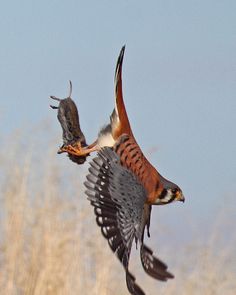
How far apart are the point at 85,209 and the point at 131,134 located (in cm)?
243

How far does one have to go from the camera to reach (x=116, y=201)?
5.12 meters

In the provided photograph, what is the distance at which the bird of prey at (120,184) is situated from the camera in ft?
16.7

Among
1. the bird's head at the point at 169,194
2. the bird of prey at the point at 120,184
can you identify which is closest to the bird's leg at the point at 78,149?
the bird of prey at the point at 120,184

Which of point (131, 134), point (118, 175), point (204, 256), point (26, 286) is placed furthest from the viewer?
point (204, 256)

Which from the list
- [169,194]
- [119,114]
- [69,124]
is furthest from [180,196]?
[69,124]

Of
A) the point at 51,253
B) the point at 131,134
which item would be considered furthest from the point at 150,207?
the point at 51,253

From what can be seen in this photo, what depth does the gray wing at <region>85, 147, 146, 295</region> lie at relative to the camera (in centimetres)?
506

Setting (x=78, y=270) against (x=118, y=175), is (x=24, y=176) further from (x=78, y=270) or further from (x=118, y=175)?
(x=118, y=175)

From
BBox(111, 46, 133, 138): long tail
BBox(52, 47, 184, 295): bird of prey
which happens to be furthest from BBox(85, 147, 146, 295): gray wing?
BBox(111, 46, 133, 138): long tail

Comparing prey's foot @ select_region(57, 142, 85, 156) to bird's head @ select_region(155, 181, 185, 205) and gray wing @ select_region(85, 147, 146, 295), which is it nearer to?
gray wing @ select_region(85, 147, 146, 295)

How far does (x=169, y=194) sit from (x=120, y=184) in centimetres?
39

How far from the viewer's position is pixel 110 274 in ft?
25.3

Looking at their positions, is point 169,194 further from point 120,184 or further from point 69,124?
point 69,124

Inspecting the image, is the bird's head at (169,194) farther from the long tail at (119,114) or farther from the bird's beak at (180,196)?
the long tail at (119,114)
